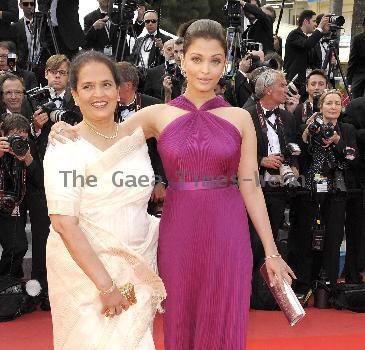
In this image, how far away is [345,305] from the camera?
19.6ft

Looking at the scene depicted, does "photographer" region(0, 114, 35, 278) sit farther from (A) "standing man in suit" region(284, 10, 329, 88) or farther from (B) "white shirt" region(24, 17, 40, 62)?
(A) "standing man in suit" region(284, 10, 329, 88)

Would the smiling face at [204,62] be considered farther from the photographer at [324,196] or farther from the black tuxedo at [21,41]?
the black tuxedo at [21,41]

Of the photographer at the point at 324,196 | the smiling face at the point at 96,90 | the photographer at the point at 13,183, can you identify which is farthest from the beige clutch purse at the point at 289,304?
the photographer at the point at 324,196

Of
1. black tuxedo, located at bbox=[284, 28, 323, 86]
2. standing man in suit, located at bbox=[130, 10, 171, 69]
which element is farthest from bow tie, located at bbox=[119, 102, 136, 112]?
black tuxedo, located at bbox=[284, 28, 323, 86]

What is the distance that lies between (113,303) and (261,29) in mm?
6339

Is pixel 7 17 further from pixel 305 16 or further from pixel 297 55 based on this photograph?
pixel 305 16

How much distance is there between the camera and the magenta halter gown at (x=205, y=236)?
3.31 meters

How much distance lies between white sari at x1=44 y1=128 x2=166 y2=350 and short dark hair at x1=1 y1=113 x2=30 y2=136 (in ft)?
8.47

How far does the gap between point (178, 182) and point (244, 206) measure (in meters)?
0.30

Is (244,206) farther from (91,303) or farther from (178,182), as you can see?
(91,303)

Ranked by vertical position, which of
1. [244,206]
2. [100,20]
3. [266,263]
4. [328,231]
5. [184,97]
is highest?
[100,20]

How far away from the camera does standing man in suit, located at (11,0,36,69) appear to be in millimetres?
7918

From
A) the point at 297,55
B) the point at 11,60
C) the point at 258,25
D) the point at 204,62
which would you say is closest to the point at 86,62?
the point at 204,62

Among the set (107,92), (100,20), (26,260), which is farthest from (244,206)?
(100,20)
